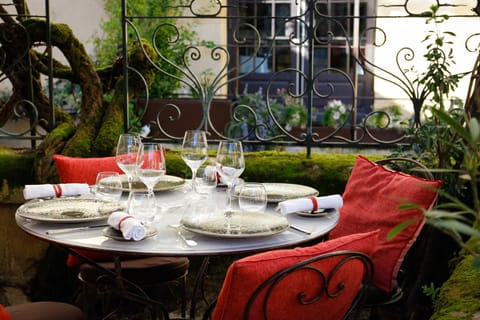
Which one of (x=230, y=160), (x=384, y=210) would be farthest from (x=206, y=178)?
(x=384, y=210)

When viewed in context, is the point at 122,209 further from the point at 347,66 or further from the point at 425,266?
the point at 347,66

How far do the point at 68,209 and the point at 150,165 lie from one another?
33 centimetres

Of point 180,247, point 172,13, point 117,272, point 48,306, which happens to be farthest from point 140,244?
point 172,13

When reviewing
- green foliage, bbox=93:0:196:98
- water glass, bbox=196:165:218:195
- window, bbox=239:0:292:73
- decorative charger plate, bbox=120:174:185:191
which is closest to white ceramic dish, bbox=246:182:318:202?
water glass, bbox=196:165:218:195

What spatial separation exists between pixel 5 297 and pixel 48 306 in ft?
5.01

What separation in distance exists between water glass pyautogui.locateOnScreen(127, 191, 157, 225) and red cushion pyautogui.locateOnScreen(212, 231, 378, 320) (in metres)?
0.56

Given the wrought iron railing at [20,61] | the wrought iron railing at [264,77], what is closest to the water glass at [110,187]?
the wrought iron railing at [264,77]

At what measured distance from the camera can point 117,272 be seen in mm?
2166

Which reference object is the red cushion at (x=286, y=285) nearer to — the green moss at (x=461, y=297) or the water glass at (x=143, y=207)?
the green moss at (x=461, y=297)

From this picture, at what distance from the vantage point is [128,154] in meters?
2.33

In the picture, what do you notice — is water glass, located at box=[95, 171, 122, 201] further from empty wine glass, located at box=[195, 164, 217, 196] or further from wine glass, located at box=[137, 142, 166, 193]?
empty wine glass, located at box=[195, 164, 217, 196]

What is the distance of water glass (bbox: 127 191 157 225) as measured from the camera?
6.72 ft

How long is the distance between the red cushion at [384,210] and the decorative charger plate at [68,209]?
3.15 ft

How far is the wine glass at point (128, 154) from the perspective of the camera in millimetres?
2311
